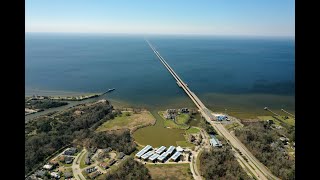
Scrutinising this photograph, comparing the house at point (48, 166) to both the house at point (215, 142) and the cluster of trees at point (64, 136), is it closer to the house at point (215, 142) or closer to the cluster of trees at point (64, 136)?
the cluster of trees at point (64, 136)

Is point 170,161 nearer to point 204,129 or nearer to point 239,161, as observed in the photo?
point 239,161

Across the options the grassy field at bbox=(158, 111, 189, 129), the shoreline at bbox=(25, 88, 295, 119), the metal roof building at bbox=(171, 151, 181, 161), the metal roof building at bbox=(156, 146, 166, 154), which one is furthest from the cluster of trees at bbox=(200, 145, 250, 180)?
the shoreline at bbox=(25, 88, 295, 119)

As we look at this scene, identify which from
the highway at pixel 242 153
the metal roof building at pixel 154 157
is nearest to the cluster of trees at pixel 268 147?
the highway at pixel 242 153

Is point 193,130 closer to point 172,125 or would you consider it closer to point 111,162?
point 172,125

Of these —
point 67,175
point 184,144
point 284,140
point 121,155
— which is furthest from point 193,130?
point 67,175

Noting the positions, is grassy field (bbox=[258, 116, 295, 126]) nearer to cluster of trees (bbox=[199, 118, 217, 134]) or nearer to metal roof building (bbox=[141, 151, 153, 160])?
cluster of trees (bbox=[199, 118, 217, 134])

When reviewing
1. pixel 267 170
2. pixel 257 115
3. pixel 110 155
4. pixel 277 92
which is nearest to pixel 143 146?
pixel 110 155
